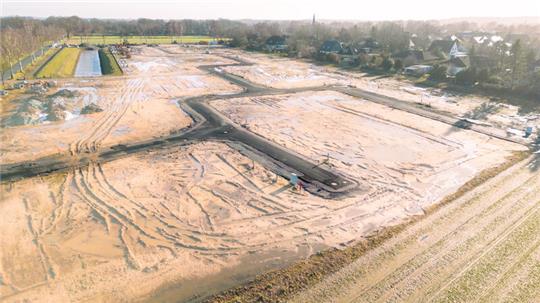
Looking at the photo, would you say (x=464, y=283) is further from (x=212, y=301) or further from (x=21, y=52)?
(x=21, y=52)

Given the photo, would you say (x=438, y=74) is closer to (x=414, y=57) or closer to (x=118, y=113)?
(x=414, y=57)

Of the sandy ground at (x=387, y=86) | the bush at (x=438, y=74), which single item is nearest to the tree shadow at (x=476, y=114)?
the sandy ground at (x=387, y=86)

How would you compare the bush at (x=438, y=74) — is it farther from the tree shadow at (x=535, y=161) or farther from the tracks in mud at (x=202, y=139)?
the tree shadow at (x=535, y=161)

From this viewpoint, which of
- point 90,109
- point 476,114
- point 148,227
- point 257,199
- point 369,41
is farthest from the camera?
point 369,41

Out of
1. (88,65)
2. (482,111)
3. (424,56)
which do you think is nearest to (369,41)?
(424,56)

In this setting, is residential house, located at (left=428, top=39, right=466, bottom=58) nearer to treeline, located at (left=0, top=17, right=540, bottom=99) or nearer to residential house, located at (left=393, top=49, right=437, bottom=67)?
residential house, located at (left=393, top=49, right=437, bottom=67)

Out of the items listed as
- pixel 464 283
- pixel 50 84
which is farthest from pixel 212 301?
pixel 50 84

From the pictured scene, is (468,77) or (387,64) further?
(387,64)

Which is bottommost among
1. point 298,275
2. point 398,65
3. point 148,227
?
point 298,275
